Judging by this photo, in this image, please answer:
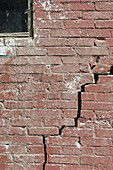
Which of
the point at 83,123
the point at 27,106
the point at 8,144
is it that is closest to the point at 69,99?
the point at 83,123

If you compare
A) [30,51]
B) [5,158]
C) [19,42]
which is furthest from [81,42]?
[5,158]

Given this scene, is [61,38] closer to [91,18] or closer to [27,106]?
[91,18]

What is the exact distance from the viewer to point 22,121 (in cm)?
233

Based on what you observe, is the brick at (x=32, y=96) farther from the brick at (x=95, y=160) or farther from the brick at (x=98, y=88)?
the brick at (x=95, y=160)

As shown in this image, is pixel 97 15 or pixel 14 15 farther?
pixel 14 15

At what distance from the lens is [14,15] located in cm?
239

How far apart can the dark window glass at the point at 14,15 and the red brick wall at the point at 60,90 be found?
0.14m

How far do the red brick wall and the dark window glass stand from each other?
140mm

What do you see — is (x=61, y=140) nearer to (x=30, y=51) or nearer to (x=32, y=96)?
(x=32, y=96)

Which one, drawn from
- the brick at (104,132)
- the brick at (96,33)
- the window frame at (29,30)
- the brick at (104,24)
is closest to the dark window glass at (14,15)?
the window frame at (29,30)

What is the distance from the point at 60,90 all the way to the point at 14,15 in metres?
0.91

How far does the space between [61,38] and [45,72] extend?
0.37 meters

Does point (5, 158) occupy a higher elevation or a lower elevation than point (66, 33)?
lower

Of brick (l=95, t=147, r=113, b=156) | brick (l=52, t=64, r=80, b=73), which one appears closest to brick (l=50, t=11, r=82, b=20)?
brick (l=52, t=64, r=80, b=73)
